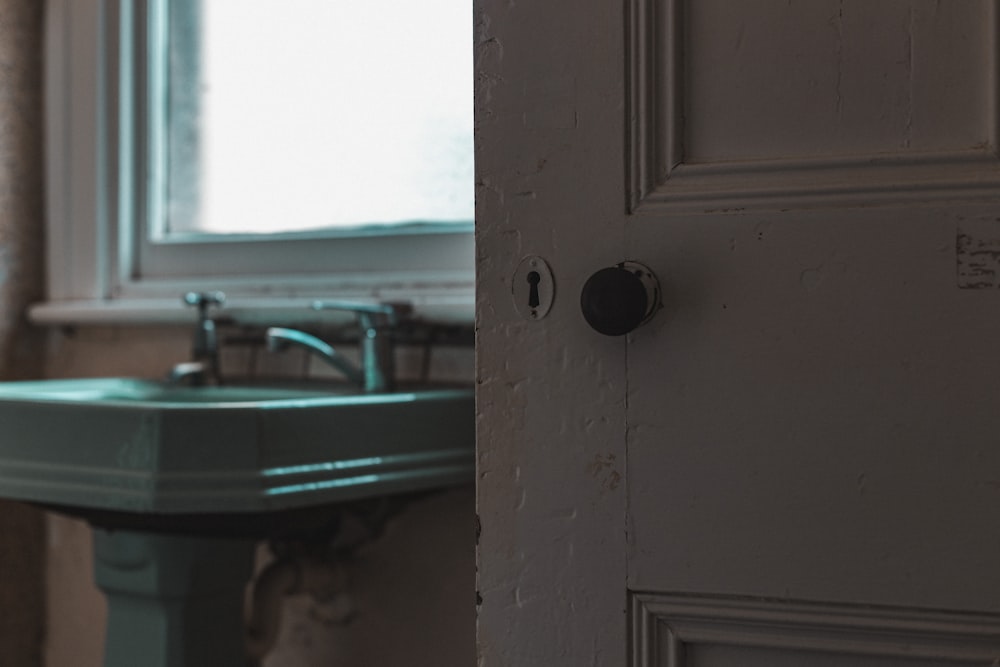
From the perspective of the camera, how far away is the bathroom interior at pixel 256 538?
4.24ft

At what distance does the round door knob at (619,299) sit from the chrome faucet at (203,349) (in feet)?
2.68

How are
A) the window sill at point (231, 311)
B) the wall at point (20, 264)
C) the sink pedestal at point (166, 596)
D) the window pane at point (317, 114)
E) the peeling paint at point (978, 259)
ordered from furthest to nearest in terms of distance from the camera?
1. the wall at point (20, 264)
2. the window pane at point (317, 114)
3. the window sill at point (231, 311)
4. the sink pedestal at point (166, 596)
5. the peeling paint at point (978, 259)

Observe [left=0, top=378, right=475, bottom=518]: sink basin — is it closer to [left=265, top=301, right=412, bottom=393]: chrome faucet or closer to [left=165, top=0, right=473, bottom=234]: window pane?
[left=265, top=301, right=412, bottom=393]: chrome faucet

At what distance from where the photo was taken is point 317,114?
1.46 m

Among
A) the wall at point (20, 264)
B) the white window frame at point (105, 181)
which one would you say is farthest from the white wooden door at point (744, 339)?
the wall at point (20, 264)

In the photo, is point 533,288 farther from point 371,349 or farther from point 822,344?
point 371,349

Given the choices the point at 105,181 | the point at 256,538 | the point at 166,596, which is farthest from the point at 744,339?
the point at 105,181

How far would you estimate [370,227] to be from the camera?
55.6 inches

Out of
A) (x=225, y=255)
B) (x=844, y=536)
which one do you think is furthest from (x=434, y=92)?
(x=844, y=536)

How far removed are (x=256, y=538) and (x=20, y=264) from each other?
719 mm

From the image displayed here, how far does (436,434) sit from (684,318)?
0.51m

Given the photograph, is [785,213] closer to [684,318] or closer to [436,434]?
[684,318]

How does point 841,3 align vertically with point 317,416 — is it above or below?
above

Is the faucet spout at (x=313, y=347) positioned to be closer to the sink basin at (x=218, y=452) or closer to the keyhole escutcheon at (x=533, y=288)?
the sink basin at (x=218, y=452)
